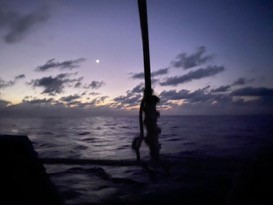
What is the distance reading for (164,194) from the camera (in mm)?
11367

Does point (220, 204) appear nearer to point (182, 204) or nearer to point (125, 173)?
point (182, 204)

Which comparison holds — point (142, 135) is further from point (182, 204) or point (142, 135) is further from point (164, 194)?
point (164, 194)

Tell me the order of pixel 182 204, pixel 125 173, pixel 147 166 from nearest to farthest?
1. pixel 147 166
2. pixel 182 204
3. pixel 125 173

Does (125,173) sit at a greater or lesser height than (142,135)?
lesser

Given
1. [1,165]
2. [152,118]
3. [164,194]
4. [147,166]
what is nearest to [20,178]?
[1,165]

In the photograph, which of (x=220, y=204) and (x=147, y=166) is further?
(x=220, y=204)

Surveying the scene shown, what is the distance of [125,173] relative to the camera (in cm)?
1562

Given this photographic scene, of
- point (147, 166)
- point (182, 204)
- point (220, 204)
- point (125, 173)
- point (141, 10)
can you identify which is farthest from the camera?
point (125, 173)

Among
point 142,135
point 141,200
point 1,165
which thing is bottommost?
point 141,200

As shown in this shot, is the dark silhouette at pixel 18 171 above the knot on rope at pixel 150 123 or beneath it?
beneath

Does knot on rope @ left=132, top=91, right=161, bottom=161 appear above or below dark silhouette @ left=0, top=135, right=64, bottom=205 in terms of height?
above

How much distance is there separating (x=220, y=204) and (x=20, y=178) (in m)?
10.8

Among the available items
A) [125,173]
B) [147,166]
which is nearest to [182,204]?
[125,173]

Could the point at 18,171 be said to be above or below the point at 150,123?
below
